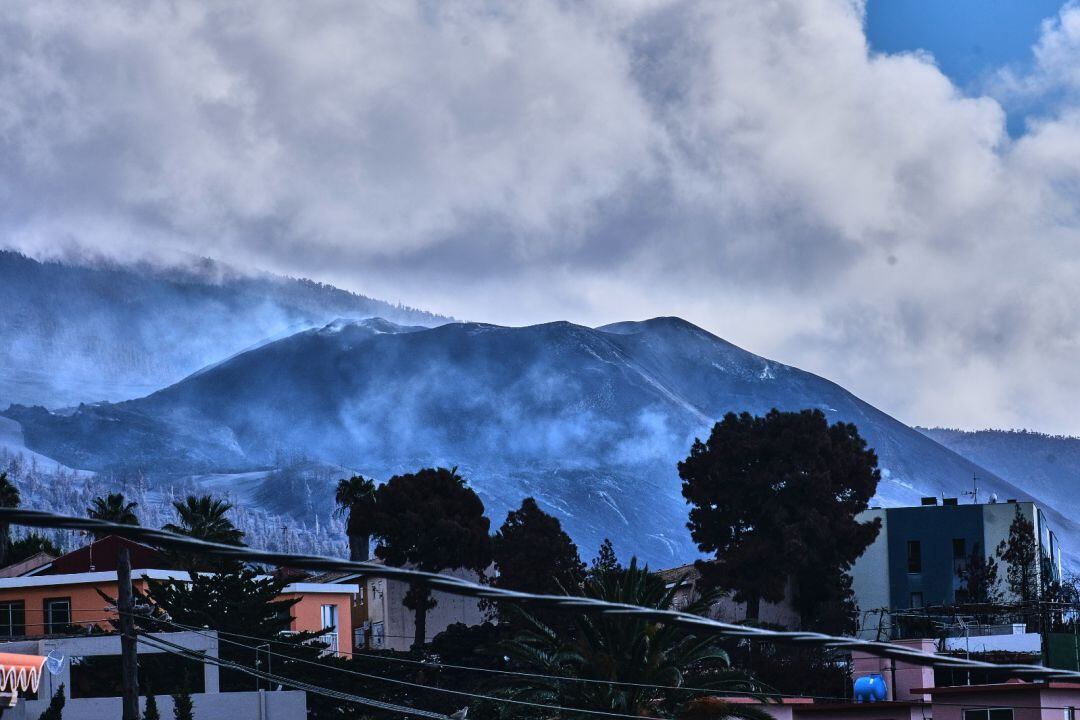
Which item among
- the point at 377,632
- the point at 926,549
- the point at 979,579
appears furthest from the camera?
the point at 926,549

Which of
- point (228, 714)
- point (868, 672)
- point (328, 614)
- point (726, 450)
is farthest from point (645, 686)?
point (726, 450)

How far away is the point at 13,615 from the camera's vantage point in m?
73.8

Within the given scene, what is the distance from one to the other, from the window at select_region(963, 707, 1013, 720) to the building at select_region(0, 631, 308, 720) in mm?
24055

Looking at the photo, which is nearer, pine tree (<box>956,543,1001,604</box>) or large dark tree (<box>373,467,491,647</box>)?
pine tree (<box>956,543,1001,604</box>)

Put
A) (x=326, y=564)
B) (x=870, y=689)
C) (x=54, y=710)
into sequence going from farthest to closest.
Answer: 1. (x=870, y=689)
2. (x=54, y=710)
3. (x=326, y=564)

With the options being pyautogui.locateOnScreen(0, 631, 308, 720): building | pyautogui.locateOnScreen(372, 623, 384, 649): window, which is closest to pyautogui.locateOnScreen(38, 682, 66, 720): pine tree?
pyautogui.locateOnScreen(0, 631, 308, 720): building

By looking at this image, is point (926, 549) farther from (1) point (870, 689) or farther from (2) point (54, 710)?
→ (2) point (54, 710)

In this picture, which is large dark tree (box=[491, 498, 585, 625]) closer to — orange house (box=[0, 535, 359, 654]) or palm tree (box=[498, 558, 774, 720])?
orange house (box=[0, 535, 359, 654])

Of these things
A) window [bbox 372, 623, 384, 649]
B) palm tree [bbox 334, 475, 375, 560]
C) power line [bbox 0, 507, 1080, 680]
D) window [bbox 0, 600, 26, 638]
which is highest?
palm tree [bbox 334, 475, 375, 560]

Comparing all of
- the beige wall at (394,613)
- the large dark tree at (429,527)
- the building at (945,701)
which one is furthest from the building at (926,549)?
the building at (945,701)

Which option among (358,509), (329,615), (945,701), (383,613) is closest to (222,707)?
(945,701)

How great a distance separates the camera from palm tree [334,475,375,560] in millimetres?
118312

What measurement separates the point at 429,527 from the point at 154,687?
5526 cm

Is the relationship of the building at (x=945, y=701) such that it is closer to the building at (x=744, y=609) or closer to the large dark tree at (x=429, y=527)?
the building at (x=744, y=609)
